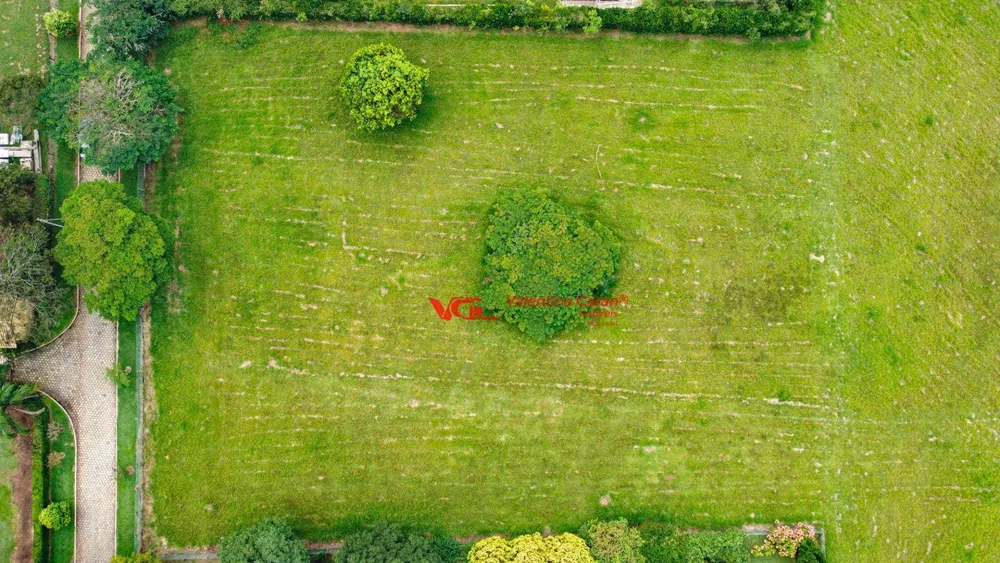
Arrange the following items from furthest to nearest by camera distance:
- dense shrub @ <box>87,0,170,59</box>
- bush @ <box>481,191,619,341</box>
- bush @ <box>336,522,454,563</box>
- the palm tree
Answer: bush @ <box>481,191,619,341</box>
dense shrub @ <box>87,0,170,59</box>
the palm tree
bush @ <box>336,522,454,563</box>

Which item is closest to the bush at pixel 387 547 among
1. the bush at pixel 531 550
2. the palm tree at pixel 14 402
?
the bush at pixel 531 550

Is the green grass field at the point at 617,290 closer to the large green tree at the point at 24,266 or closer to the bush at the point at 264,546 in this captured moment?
the bush at the point at 264,546

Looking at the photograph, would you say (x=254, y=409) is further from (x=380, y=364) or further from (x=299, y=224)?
(x=299, y=224)

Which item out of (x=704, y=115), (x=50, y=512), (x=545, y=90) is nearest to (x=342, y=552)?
(x=50, y=512)

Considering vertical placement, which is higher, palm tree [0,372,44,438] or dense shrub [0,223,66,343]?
dense shrub [0,223,66,343]

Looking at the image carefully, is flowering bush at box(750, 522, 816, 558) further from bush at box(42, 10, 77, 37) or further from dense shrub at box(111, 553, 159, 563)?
bush at box(42, 10, 77, 37)

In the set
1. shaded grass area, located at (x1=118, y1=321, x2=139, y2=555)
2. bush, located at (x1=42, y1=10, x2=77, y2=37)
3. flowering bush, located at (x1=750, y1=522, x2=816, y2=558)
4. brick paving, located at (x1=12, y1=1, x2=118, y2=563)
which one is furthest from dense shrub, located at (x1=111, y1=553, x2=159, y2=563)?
flowering bush, located at (x1=750, y1=522, x2=816, y2=558)
